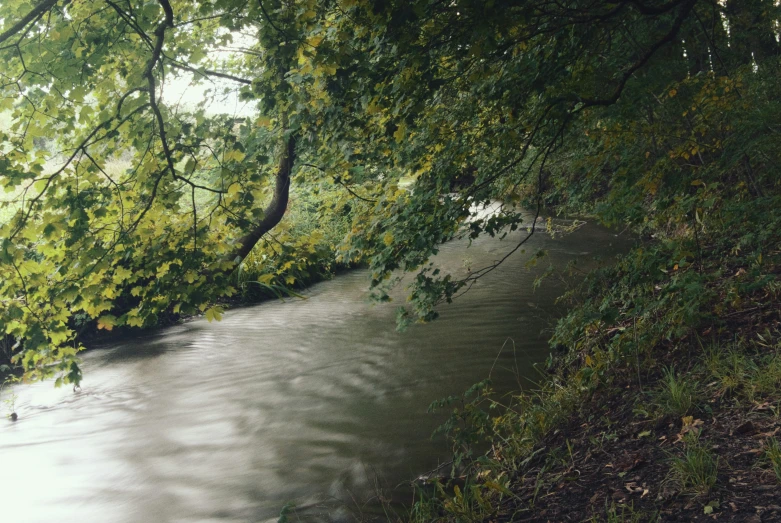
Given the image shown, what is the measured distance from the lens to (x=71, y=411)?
25.2 feet

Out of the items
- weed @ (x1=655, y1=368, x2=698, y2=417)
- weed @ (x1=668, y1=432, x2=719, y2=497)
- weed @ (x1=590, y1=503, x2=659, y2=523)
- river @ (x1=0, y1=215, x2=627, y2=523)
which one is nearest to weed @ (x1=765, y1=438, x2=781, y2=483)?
weed @ (x1=668, y1=432, x2=719, y2=497)

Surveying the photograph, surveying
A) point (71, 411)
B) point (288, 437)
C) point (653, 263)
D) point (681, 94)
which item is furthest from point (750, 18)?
point (71, 411)

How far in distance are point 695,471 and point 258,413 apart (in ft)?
16.8

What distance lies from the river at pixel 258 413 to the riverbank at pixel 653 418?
0.97 meters

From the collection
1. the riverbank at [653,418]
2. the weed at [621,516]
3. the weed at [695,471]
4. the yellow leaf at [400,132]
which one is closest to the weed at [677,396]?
the riverbank at [653,418]

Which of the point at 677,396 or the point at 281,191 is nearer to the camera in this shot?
the point at 677,396

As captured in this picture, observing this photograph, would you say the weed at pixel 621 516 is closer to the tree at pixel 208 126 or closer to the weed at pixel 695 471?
the weed at pixel 695 471

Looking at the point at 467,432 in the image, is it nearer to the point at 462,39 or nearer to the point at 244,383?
the point at 462,39

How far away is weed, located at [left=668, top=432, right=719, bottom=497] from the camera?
3.15m

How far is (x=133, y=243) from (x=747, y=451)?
3995 mm

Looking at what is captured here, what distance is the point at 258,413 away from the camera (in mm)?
7125

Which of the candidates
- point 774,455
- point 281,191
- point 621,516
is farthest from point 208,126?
point 774,455

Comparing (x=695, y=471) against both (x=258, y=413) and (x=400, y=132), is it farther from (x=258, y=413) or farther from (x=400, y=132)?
(x=258, y=413)

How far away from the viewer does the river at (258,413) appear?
17.6ft
